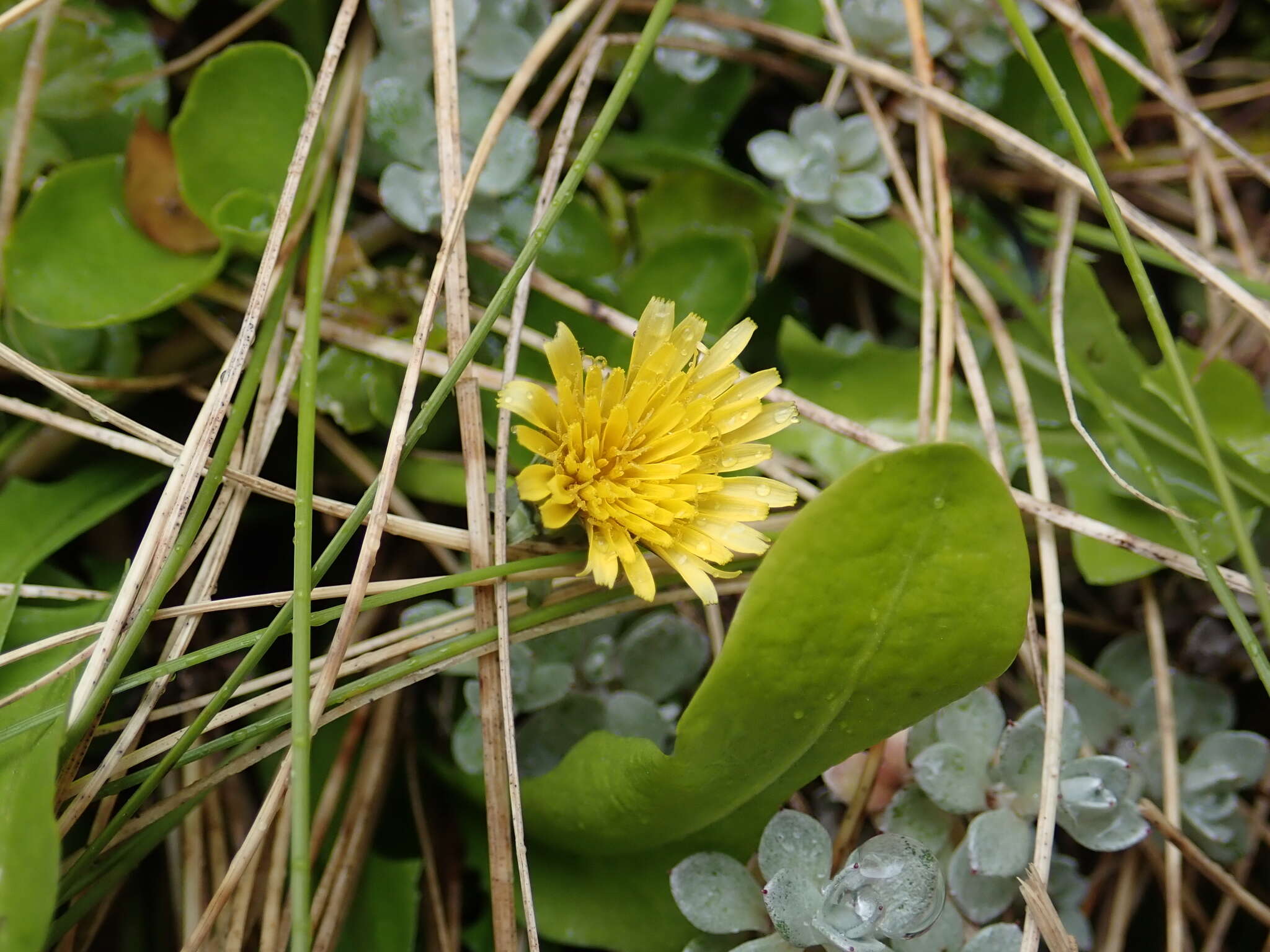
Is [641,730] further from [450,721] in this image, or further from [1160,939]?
[1160,939]

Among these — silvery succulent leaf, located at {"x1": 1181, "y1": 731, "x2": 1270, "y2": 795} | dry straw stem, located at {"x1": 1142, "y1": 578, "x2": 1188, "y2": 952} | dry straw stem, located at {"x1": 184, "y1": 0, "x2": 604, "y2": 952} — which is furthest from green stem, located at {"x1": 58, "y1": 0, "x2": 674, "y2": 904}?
silvery succulent leaf, located at {"x1": 1181, "y1": 731, "x2": 1270, "y2": 795}

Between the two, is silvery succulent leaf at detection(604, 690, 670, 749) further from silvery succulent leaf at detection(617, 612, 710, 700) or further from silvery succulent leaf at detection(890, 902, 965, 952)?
silvery succulent leaf at detection(890, 902, 965, 952)

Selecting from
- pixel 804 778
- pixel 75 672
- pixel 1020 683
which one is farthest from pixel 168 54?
pixel 1020 683

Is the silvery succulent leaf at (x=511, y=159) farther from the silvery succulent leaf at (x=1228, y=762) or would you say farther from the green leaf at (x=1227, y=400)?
the silvery succulent leaf at (x=1228, y=762)

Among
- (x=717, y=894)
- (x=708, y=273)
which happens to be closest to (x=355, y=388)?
(x=708, y=273)

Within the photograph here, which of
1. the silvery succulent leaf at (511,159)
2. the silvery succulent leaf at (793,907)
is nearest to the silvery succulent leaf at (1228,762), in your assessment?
the silvery succulent leaf at (793,907)
